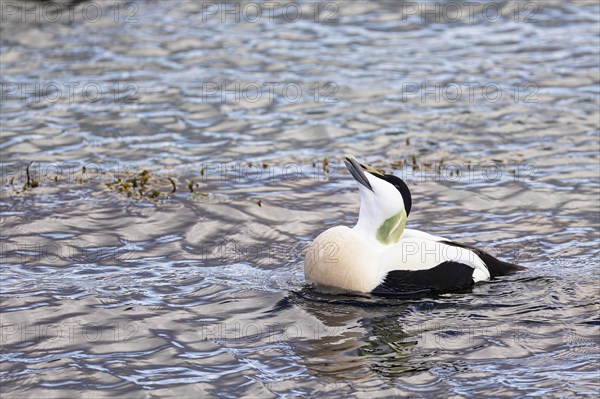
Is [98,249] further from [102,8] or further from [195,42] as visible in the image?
[102,8]

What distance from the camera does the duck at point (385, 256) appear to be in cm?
869

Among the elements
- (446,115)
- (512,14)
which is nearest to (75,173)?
(446,115)

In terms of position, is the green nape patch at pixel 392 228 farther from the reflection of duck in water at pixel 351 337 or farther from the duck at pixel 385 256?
the reflection of duck in water at pixel 351 337

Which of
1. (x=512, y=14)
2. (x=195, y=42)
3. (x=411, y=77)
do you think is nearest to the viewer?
(x=411, y=77)

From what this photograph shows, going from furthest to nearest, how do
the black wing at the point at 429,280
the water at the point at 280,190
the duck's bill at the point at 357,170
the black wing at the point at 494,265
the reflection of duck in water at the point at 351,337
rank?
1. the black wing at the point at 494,265
2. the duck's bill at the point at 357,170
3. the black wing at the point at 429,280
4. the water at the point at 280,190
5. the reflection of duck in water at the point at 351,337

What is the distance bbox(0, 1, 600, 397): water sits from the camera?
25.4ft

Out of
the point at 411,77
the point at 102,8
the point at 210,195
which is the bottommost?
the point at 210,195

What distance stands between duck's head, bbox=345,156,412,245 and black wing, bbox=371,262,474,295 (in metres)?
0.39

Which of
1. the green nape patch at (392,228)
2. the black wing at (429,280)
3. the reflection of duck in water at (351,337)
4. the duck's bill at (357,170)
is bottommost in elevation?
the reflection of duck in water at (351,337)

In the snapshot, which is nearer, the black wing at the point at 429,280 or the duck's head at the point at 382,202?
the black wing at the point at 429,280

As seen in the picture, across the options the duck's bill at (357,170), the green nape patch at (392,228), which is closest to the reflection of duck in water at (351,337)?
the green nape patch at (392,228)

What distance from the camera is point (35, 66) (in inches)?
623

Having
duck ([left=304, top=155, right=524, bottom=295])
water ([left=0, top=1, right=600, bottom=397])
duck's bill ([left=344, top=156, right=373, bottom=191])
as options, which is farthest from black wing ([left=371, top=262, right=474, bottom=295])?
duck's bill ([left=344, top=156, right=373, bottom=191])

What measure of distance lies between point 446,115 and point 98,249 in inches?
222
